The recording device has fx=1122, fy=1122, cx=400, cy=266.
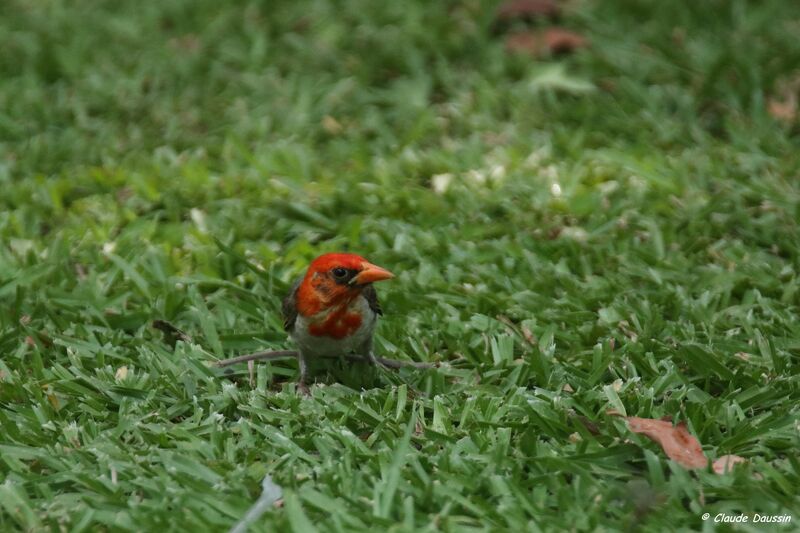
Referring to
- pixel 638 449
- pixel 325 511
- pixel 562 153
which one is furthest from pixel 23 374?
pixel 562 153

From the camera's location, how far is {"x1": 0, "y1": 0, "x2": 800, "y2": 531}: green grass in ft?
12.0

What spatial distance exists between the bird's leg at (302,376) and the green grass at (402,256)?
0.05 m

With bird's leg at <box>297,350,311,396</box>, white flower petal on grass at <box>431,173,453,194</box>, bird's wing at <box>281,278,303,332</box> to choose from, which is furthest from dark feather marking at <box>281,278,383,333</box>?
white flower petal on grass at <box>431,173,453,194</box>

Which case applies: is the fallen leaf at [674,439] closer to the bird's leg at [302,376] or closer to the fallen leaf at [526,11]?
the bird's leg at [302,376]

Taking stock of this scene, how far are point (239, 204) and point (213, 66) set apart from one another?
1.72 metres

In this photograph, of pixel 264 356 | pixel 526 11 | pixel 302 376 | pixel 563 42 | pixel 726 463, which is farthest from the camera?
pixel 526 11

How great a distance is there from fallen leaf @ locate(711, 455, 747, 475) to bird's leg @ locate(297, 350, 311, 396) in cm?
156

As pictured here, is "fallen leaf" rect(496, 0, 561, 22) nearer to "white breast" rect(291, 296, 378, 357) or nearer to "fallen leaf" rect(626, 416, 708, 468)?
"white breast" rect(291, 296, 378, 357)

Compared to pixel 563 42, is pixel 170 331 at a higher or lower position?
lower

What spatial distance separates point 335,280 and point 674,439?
54.8 inches

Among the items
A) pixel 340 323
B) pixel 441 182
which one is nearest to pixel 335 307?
pixel 340 323

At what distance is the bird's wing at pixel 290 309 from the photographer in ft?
14.6

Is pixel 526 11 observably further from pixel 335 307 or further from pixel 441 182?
pixel 335 307

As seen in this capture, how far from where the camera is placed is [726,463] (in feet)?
12.2
